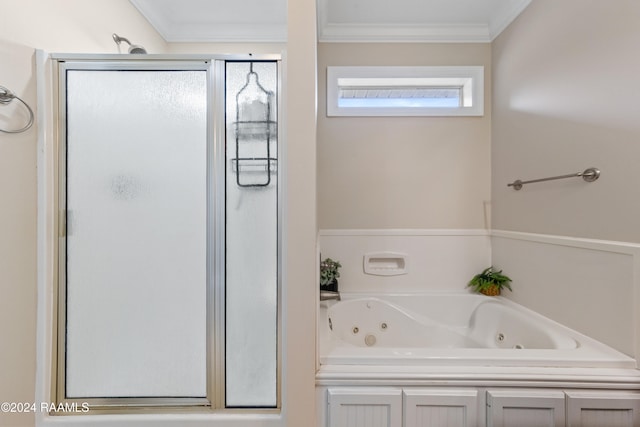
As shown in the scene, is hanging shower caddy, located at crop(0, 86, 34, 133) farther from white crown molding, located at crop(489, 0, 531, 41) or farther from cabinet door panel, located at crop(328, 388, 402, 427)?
white crown molding, located at crop(489, 0, 531, 41)

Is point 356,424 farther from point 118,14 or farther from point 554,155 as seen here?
point 118,14

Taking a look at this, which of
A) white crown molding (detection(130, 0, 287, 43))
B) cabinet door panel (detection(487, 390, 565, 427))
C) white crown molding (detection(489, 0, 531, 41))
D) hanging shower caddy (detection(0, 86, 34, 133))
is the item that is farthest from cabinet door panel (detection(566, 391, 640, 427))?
white crown molding (detection(130, 0, 287, 43))

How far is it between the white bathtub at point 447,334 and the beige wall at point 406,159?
1.89ft

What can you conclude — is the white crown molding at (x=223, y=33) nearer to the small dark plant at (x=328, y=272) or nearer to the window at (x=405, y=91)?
the window at (x=405, y=91)

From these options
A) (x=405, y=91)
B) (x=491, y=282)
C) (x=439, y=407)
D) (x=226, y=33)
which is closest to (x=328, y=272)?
(x=439, y=407)

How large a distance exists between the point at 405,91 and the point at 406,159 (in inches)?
21.8

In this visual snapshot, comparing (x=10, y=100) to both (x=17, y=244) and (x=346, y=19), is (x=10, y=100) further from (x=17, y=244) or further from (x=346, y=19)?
(x=346, y=19)

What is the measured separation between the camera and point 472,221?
2109 mm

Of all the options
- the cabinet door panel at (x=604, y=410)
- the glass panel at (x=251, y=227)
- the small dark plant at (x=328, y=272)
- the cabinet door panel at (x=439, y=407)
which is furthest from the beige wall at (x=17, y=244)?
the cabinet door panel at (x=604, y=410)

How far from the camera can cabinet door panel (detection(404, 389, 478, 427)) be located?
42.6 inches

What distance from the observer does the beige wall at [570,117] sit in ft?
3.80

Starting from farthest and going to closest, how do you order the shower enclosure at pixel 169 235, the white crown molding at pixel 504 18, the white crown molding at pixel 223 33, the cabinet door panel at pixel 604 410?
1. the white crown molding at pixel 223 33
2. the white crown molding at pixel 504 18
3. the shower enclosure at pixel 169 235
4. the cabinet door panel at pixel 604 410

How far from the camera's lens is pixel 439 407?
109cm

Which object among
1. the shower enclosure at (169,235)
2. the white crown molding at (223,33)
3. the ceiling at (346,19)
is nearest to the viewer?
the shower enclosure at (169,235)
